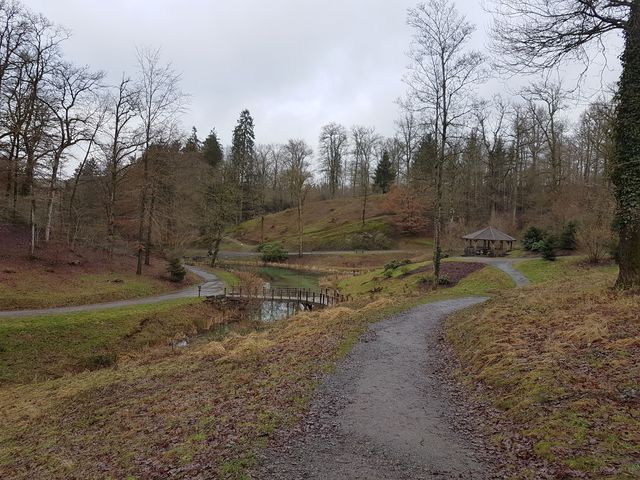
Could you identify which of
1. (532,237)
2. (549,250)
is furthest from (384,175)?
(549,250)

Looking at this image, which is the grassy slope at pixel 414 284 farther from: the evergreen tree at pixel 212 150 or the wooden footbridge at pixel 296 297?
the evergreen tree at pixel 212 150

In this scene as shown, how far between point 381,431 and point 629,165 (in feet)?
31.8

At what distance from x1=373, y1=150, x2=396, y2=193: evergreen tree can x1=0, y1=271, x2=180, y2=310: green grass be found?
2060 inches

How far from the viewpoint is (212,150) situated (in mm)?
71625

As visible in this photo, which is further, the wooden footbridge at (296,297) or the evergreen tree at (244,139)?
the evergreen tree at (244,139)

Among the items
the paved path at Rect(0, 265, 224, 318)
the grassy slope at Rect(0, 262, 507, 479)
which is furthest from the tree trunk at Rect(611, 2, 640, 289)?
the paved path at Rect(0, 265, 224, 318)

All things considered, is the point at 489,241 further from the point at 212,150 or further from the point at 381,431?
the point at 212,150

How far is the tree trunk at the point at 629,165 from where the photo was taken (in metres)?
10.5

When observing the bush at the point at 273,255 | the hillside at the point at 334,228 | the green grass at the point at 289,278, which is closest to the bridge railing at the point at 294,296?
the green grass at the point at 289,278

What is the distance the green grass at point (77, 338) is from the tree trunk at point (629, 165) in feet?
53.8

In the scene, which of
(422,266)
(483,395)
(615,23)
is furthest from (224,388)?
(422,266)

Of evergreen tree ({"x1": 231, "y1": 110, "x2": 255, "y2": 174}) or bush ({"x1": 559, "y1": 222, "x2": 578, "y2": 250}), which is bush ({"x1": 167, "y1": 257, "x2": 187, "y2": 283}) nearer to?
bush ({"x1": 559, "y1": 222, "x2": 578, "y2": 250})

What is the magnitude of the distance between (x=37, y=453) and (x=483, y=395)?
24.5 feet

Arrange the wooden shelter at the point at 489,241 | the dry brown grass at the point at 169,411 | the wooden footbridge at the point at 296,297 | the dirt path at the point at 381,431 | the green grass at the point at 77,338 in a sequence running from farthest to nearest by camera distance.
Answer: the wooden shelter at the point at 489,241 → the wooden footbridge at the point at 296,297 → the green grass at the point at 77,338 → the dry brown grass at the point at 169,411 → the dirt path at the point at 381,431
